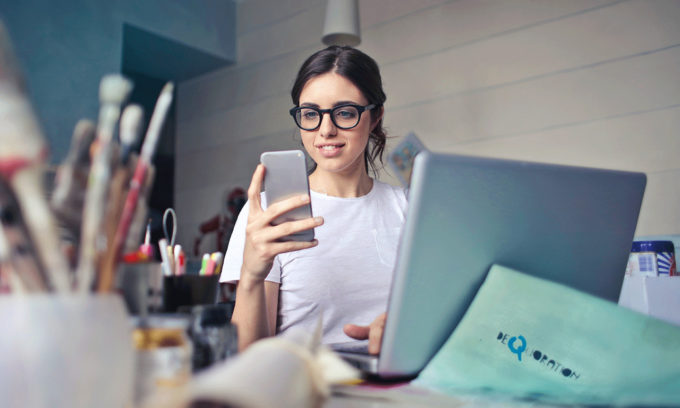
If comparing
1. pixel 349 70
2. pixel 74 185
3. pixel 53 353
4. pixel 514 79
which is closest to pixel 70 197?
pixel 74 185

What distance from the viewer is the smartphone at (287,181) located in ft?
2.76

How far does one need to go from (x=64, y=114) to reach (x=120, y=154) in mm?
2772

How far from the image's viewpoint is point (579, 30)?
2.42 metres

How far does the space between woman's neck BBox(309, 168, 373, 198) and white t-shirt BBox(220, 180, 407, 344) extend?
70mm

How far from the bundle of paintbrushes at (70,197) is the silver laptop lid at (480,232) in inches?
11.5

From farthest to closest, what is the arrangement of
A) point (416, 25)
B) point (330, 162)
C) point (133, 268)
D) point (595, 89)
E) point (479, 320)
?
point (416, 25)
point (595, 89)
point (330, 162)
point (479, 320)
point (133, 268)

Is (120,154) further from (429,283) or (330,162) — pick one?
(330,162)

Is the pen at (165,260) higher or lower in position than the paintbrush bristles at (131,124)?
lower

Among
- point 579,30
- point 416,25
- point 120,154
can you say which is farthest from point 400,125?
point 120,154

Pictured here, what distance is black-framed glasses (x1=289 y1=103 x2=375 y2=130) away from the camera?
4.28 ft

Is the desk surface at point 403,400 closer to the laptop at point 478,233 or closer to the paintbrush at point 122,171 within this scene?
the laptop at point 478,233

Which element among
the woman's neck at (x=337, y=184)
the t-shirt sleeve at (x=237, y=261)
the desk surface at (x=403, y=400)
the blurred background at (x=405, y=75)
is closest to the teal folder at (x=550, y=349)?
the desk surface at (x=403, y=400)

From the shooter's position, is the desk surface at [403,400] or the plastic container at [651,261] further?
the plastic container at [651,261]

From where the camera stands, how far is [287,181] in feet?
2.85
